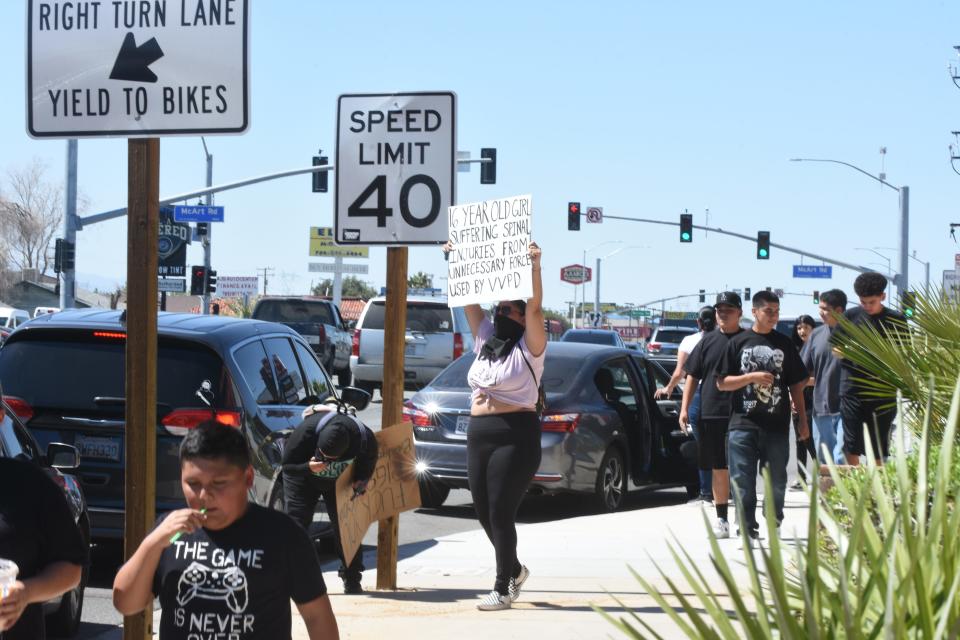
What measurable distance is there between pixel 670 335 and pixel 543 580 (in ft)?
96.6

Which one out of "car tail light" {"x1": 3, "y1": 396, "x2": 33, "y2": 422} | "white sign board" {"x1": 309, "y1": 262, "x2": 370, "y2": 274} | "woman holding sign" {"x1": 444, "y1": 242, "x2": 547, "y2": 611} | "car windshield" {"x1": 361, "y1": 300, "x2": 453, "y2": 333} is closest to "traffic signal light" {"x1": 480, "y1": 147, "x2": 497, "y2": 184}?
"car windshield" {"x1": 361, "y1": 300, "x2": 453, "y2": 333}

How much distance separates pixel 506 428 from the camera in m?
7.65

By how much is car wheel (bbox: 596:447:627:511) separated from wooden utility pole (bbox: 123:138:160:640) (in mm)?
7734

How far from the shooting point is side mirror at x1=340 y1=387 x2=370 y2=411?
8.56 meters

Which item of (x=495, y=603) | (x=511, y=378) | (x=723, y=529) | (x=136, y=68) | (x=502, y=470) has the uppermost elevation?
(x=136, y=68)

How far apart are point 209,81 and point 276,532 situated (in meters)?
1.83

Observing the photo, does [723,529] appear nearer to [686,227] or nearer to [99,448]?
[99,448]

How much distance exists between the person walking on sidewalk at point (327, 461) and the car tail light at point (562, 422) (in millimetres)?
4147

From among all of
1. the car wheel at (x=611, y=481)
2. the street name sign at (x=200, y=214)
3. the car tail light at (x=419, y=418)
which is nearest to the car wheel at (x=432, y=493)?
the car tail light at (x=419, y=418)

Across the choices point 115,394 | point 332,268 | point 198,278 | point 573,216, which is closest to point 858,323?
point 115,394

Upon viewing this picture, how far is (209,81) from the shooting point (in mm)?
4926

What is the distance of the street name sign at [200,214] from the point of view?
4219 cm

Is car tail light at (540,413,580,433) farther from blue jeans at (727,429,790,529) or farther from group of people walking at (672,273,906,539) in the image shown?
blue jeans at (727,429,790,529)

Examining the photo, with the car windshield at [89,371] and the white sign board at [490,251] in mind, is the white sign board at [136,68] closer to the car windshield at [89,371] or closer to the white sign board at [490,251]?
the white sign board at [490,251]
